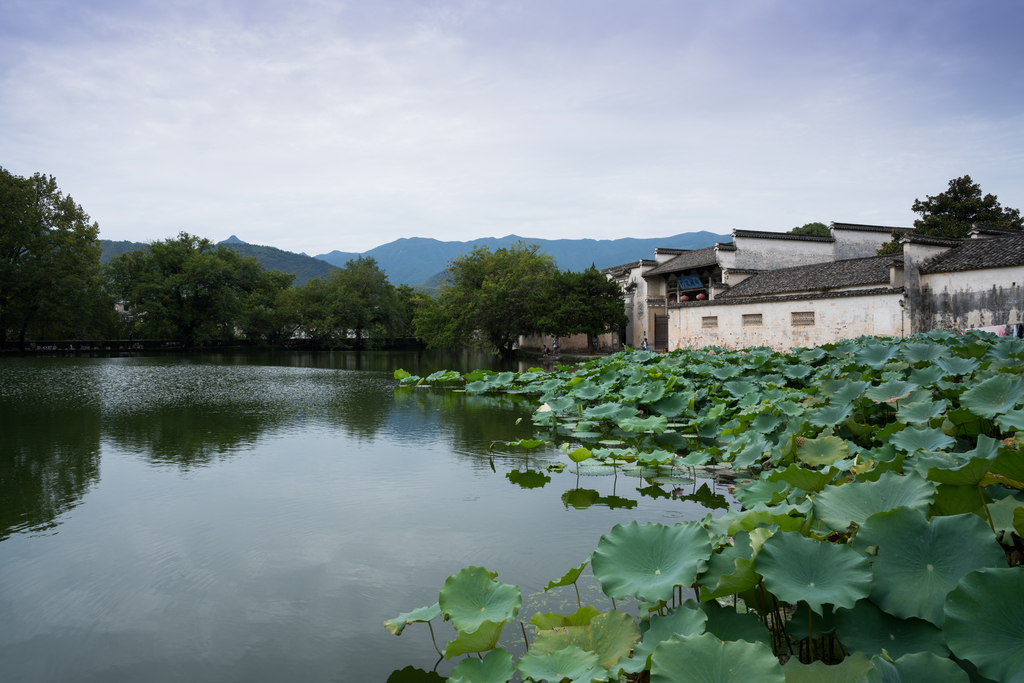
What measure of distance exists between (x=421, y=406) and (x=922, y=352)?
768cm

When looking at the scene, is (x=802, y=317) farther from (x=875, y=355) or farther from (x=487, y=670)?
(x=487, y=670)

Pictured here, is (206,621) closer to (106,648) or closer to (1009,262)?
(106,648)

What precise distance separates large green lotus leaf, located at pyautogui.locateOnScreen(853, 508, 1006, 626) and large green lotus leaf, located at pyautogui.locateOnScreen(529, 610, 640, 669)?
0.77 m

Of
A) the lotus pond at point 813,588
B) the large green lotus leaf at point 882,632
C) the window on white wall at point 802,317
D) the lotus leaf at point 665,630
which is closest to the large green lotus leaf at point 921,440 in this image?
the lotus pond at point 813,588

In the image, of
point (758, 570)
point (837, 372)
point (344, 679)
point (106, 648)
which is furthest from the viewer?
point (837, 372)

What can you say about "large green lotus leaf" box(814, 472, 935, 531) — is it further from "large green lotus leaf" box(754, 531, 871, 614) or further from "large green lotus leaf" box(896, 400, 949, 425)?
"large green lotus leaf" box(896, 400, 949, 425)

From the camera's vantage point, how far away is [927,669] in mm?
1341

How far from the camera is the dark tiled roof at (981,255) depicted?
1327 centimetres

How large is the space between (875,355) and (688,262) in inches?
777

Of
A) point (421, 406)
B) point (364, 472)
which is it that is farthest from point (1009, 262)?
point (364, 472)

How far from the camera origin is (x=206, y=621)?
290 cm

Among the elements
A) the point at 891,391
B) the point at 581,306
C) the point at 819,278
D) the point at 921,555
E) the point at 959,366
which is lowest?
the point at 921,555

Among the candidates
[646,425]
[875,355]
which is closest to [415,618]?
[646,425]

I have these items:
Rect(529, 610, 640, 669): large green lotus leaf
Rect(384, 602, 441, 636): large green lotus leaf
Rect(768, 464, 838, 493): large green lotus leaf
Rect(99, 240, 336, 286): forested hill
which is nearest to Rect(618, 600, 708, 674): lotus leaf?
Rect(529, 610, 640, 669): large green lotus leaf
